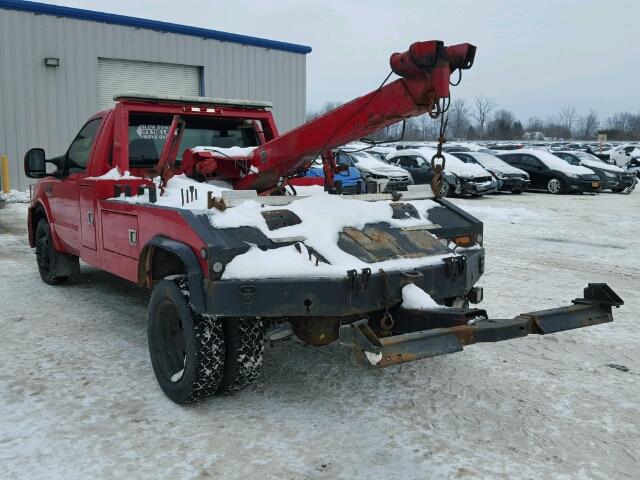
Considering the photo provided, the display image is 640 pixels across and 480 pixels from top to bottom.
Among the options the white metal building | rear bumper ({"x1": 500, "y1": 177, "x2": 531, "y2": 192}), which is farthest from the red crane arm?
rear bumper ({"x1": 500, "y1": 177, "x2": 531, "y2": 192})

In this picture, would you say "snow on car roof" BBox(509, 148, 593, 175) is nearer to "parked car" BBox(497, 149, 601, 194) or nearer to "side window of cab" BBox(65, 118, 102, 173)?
"parked car" BBox(497, 149, 601, 194)

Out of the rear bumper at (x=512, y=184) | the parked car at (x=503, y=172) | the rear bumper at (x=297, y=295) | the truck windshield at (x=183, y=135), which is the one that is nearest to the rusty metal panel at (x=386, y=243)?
the rear bumper at (x=297, y=295)

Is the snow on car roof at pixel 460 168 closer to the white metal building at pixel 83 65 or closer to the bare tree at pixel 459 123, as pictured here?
the white metal building at pixel 83 65

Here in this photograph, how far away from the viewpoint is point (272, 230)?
12.4 feet

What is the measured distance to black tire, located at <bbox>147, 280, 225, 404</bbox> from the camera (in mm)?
3592

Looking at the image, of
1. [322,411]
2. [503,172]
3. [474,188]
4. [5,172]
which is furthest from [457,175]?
[322,411]

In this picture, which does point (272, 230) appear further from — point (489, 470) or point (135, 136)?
point (135, 136)

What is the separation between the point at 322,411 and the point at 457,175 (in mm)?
15467

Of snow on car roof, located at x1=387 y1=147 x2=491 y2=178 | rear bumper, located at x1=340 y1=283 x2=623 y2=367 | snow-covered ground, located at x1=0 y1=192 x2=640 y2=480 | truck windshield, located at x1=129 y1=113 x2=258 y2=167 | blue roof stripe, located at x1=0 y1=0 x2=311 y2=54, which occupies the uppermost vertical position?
blue roof stripe, located at x1=0 y1=0 x2=311 y2=54

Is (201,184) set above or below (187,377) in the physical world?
above

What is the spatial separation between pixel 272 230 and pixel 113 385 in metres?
1.52

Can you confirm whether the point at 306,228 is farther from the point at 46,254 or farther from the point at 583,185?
the point at 583,185

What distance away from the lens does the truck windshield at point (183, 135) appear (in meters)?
5.45

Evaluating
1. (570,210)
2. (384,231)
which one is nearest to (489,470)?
(384,231)
